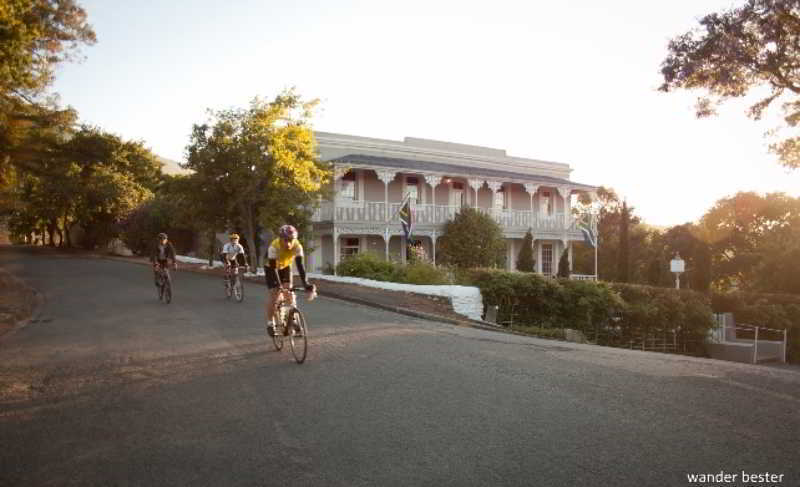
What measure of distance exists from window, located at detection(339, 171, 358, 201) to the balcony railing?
1.99 feet

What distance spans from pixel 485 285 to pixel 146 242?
3147 centimetres

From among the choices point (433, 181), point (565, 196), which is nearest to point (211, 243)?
point (433, 181)

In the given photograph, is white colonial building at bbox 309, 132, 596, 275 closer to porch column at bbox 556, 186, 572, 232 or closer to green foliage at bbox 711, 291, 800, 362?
porch column at bbox 556, 186, 572, 232

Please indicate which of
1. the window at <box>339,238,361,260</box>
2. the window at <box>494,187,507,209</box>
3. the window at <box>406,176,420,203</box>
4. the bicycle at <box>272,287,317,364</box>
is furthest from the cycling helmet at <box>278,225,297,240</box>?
the window at <box>494,187,507,209</box>

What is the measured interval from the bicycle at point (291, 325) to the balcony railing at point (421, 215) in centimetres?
1874

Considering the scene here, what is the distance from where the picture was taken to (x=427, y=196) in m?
34.1

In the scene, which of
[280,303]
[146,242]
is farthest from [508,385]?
[146,242]

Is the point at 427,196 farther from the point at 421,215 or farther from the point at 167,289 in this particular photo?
the point at 167,289

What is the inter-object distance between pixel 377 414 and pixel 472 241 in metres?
24.7

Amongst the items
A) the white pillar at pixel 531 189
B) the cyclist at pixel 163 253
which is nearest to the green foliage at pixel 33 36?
the cyclist at pixel 163 253

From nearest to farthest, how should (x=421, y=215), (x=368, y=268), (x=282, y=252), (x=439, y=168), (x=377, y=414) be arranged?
(x=377, y=414)
(x=282, y=252)
(x=368, y=268)
(x=421, y=215)
(x=439, y=168)

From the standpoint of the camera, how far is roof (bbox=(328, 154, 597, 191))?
2980cm

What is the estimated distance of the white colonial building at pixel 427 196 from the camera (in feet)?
97.9

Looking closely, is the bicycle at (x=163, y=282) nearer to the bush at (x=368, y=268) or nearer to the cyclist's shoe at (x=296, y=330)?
the bush at (x=368, y=268)
